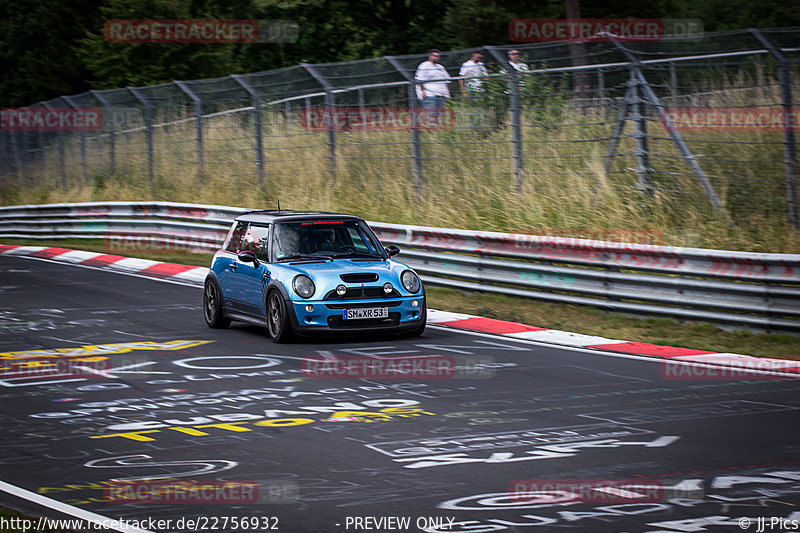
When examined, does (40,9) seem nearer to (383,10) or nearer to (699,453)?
(383,10)

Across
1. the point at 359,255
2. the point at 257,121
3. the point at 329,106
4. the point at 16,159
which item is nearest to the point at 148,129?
the point at 257,121

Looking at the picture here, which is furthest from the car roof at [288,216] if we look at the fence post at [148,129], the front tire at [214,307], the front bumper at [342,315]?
the fence post at [148,129]

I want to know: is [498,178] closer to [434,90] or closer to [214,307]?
[434,90]

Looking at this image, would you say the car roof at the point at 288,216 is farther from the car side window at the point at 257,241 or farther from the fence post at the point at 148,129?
the fence post at the point at 148,129

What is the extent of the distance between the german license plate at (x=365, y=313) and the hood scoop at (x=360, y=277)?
0.32 m

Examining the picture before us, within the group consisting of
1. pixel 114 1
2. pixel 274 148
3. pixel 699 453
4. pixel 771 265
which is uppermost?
A: pixel 114 1

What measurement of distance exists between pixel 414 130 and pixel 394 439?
39.3 ft

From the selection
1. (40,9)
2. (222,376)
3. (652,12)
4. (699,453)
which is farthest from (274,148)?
(40,9)

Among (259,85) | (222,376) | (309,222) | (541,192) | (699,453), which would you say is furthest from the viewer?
(259,85)

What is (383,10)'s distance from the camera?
164 feet

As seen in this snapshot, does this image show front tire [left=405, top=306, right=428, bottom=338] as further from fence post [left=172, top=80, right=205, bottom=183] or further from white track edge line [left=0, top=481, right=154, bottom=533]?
fence post [left=172, top=80, right=205, bottom=183]

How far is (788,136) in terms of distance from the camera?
1345cm

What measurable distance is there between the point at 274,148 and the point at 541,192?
7776 mm

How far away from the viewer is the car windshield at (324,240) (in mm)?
12586
